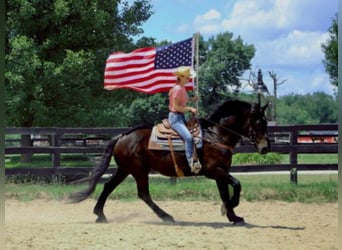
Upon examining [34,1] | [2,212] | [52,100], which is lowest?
[2,212]

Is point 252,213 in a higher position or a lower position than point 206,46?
lower

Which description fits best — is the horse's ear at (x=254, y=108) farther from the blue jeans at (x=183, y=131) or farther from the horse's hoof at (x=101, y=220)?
the horse's hoof at (x=101, y=220)

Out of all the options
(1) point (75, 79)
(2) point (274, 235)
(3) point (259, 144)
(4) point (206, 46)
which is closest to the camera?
(2) point (274, 235)

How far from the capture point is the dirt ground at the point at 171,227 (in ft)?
14.8

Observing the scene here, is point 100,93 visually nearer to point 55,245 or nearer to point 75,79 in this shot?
point 75,79

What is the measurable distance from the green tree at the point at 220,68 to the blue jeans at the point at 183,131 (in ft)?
30.1

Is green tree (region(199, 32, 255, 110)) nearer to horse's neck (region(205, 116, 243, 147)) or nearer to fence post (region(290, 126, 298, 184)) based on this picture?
fence post (region(290, 126, 298, 184))

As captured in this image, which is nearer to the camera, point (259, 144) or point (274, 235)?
point (274, 235)

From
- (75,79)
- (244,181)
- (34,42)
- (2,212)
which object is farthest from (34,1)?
(2,212)

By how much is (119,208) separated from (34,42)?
196 inches

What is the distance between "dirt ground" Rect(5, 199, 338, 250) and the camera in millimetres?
4520

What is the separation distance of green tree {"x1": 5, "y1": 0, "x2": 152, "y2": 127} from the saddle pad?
4.94 meters

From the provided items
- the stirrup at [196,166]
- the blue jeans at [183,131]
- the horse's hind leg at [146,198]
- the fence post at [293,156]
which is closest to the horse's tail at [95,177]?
the horse's hind leg at [146,198]

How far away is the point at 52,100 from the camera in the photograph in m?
11.1
